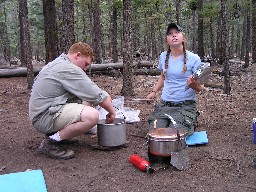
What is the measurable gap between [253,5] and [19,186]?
14.6 meters

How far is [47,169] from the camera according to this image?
149 inches

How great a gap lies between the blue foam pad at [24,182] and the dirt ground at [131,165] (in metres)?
0.13

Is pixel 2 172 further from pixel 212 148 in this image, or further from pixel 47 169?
pixel 212 148

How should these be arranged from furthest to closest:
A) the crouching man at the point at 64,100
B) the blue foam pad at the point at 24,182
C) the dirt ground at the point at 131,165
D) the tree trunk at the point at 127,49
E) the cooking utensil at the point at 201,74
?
the tree trunk at the point at 127,49 → the cooking utensil at the point at 201,74 → the crouching man at the point at 64,100 → the dirt ground at the point at 131,165 → the blue foam pad at the point at 24,182

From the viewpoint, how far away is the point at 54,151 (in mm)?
4098

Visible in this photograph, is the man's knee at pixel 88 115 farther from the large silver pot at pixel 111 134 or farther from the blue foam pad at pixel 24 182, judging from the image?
the blue foam pad at pixel 24 182

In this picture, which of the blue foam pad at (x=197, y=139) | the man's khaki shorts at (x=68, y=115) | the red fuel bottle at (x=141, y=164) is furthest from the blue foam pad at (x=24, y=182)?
the blue foam pad at (x=197, y=139)

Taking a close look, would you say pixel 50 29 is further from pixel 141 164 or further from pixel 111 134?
pixel 141 164

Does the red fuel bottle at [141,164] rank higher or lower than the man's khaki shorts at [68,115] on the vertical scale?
lower

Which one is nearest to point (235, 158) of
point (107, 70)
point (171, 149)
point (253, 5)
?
point (171, 149)

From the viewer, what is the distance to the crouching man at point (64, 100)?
3924 millimetres

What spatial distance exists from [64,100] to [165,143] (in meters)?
1.37

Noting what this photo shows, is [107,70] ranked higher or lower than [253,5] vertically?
lower

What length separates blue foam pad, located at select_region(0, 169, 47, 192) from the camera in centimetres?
314
